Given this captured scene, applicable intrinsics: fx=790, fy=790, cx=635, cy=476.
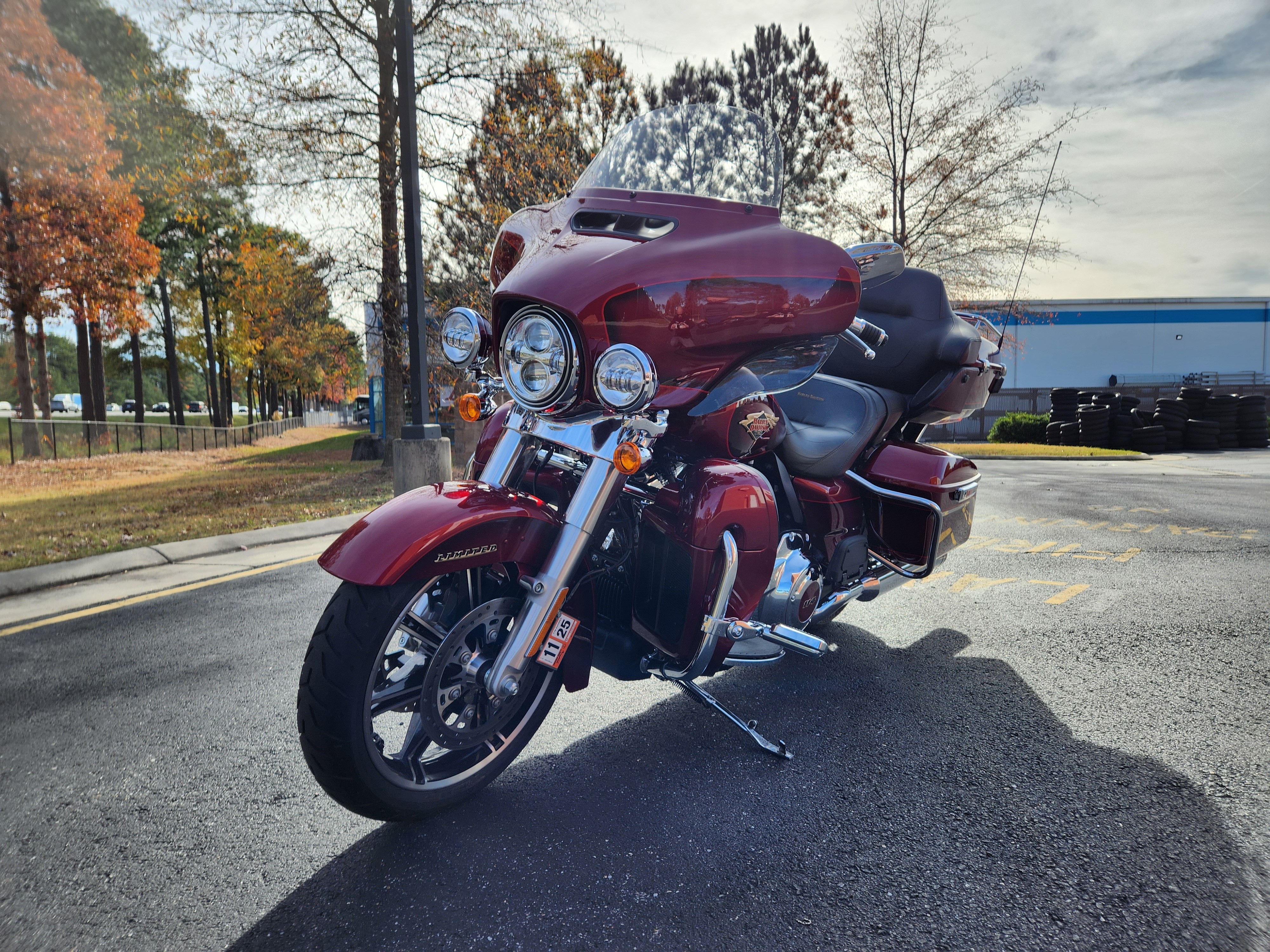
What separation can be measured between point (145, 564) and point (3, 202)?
15720 mm

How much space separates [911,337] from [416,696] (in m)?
2.92

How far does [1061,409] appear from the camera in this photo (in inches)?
861

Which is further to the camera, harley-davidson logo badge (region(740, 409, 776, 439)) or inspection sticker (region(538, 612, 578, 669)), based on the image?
harley-davidson logo badge (region(740, 409, 776, 439))

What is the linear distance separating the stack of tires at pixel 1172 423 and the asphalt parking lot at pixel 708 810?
17.9m

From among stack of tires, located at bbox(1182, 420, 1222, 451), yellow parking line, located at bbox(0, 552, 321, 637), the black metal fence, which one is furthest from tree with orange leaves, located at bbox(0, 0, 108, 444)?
stack of tires, located at bbox(1182, 420, 1222, 451)

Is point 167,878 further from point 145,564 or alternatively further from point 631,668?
point 145,564

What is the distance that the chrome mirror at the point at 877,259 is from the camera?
9.62 ft

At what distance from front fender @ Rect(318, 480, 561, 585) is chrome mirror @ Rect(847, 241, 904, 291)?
1491 millimetres

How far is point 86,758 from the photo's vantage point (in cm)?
293

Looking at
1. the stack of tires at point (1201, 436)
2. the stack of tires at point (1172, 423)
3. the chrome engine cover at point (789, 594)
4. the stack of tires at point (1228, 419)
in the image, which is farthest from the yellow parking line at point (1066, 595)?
the stack of tires at point (1228, 419)

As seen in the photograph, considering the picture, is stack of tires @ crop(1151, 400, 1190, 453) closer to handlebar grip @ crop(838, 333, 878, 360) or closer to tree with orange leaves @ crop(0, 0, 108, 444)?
handlebar grip @ crop(838, 333, 878, 360)

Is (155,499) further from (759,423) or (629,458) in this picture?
(629,458)

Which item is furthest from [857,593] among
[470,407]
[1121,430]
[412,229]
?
[1121,430]

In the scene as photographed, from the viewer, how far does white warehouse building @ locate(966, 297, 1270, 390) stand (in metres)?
37.1
